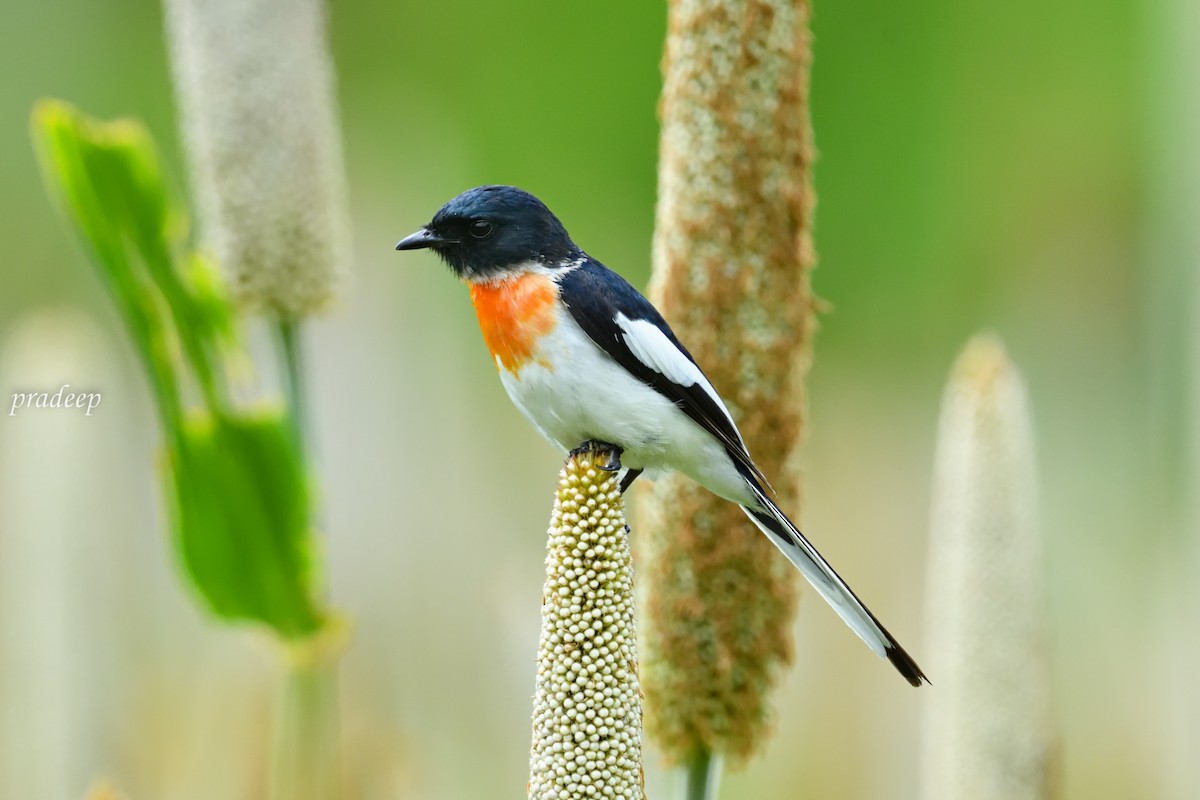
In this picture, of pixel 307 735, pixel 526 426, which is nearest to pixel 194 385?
pixel 307 735

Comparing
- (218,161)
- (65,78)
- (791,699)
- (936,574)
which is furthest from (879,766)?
(65,78)

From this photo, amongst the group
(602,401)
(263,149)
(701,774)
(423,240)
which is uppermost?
(263,149)

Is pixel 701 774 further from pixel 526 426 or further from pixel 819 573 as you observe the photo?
pixel 526 426

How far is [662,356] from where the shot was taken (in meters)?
2.27

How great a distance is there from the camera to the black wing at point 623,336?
7.37 feet

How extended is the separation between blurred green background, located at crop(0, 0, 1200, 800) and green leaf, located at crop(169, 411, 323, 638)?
0.92 ft

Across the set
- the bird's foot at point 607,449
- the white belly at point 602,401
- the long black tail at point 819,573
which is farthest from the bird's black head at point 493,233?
the long black tail at point 819,573

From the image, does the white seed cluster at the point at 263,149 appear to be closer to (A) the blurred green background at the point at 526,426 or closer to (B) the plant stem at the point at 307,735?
(A) the blurred green background at the point at 526,426

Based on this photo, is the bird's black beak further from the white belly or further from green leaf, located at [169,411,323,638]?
green leaf, located at [169,411,323,638]

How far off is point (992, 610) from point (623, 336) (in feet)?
2.97

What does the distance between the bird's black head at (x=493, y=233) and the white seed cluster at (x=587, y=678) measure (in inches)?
38.4

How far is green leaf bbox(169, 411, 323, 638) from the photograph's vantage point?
272 centimetres

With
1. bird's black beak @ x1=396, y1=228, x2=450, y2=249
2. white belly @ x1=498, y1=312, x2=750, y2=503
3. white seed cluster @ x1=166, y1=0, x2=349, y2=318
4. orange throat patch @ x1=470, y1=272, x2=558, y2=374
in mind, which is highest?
white seed cluster @ x1=166, y1=0, x2=349, y2=318

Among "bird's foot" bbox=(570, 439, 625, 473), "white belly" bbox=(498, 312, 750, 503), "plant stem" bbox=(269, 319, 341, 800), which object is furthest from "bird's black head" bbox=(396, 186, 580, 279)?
"plant stem" bbox=(269, 319, 341, 800)
